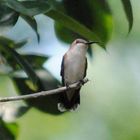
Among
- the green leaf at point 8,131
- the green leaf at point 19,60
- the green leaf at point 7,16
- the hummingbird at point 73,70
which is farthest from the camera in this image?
the hummingbird at point 73,70

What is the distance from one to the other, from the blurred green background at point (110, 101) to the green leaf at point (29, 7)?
8.81 ft

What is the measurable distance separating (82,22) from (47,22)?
1780mm

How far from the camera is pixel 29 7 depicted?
6.84 ft

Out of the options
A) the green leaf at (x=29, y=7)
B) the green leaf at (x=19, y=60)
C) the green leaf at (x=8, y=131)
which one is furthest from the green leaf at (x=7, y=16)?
the green leaf at (x=8, y=131)

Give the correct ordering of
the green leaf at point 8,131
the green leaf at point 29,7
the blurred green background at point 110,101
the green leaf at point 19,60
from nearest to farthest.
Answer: the green leaf at point 29,7
the green leaf at point 19,60
the green leaf at point 8,131
the blurred green background at point 110,101

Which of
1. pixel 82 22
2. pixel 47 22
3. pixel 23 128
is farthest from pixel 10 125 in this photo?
pixel 23 128

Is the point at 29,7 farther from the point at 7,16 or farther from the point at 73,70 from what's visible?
the point at 73,70

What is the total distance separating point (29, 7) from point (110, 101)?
167 inches

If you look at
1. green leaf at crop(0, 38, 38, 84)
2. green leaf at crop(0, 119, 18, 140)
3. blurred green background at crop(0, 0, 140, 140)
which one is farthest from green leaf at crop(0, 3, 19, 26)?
blurred green background at crop(0, 0, 140, 140)

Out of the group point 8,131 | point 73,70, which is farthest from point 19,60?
point 73,70

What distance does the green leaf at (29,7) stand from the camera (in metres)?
2.04

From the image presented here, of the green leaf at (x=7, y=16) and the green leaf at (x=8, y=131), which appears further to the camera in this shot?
the green leaf at (x=8, y=131)

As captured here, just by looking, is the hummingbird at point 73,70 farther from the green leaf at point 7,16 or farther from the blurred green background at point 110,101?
the blurred green background at point 110,101

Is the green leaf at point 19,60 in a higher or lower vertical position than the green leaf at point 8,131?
higher
